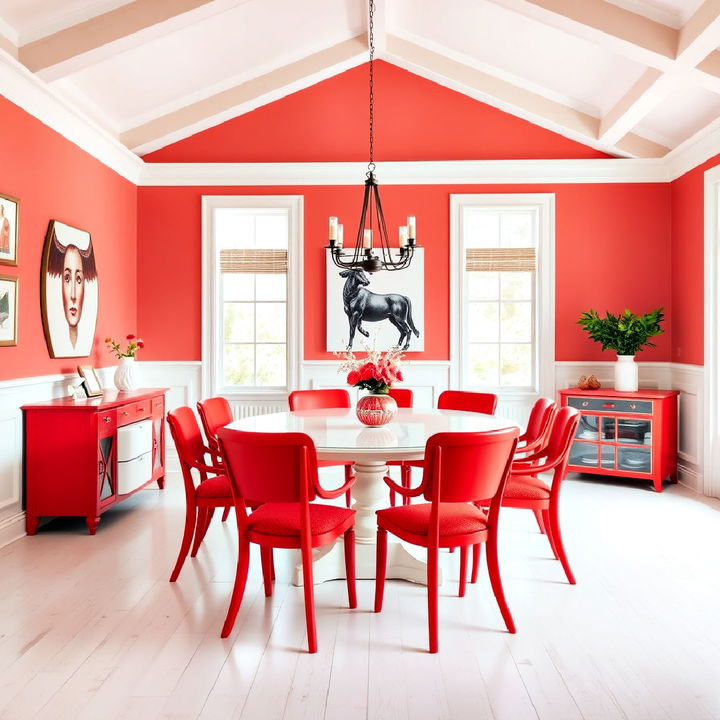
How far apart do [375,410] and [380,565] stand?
848 millimetres

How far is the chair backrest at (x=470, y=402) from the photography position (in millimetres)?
4449

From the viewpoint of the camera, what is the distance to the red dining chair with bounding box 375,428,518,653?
250 centimetres

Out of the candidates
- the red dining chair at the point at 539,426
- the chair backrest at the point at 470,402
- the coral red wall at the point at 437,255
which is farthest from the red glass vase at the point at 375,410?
the coral red wall at the point at 437,255

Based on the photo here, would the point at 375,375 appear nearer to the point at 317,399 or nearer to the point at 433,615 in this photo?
the point at 433,615

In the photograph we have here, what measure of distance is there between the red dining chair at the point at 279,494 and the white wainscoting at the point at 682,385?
3.82m

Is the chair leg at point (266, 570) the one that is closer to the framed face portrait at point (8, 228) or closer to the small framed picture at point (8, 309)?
the small framed picture at point (8, 309)

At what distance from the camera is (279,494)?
99.8 inches

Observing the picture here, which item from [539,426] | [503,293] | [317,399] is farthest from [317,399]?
[503,293]

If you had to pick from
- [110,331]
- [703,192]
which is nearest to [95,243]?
[110,331]

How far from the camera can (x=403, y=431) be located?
3.27m

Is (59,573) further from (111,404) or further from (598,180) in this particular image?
(598,180)

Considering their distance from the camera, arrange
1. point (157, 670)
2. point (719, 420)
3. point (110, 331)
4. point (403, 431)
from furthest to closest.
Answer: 1. point (110, 331)
2. point (719, 420)
3. point (403, 431)
4. point (157, 670)

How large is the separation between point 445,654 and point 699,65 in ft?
13.1

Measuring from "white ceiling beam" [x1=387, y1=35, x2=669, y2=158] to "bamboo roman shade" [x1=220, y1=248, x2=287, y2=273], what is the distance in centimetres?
214
